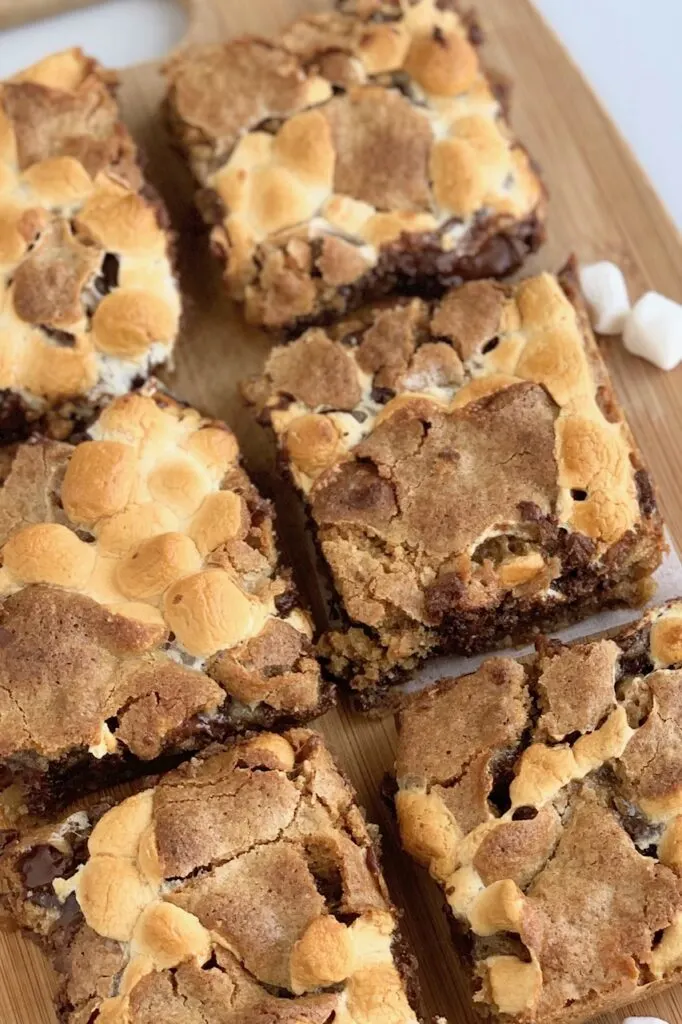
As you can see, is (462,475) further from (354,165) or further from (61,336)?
(61,336)

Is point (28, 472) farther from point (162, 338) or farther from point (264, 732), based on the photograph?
point (264, 732)

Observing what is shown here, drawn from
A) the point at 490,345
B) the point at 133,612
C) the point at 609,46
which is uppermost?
the point at 609,46

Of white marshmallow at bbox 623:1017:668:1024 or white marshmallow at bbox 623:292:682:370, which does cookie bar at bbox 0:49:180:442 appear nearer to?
white marshmallow at bbox 623:292:682:370

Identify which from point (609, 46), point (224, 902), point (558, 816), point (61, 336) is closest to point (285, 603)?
point (224, 902)

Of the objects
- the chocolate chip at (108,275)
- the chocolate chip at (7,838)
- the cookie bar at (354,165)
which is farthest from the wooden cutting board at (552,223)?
the chocolate chip at (7,838)

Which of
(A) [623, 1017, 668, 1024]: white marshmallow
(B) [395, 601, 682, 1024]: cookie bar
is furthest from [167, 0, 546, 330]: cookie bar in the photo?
(A) [623, 1017, 668, 1024]: white marshmallow

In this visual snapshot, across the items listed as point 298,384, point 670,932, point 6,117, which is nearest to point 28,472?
point 298,384

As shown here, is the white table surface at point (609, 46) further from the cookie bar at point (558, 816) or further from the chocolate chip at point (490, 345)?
the cookie bar at point (558, 816)
